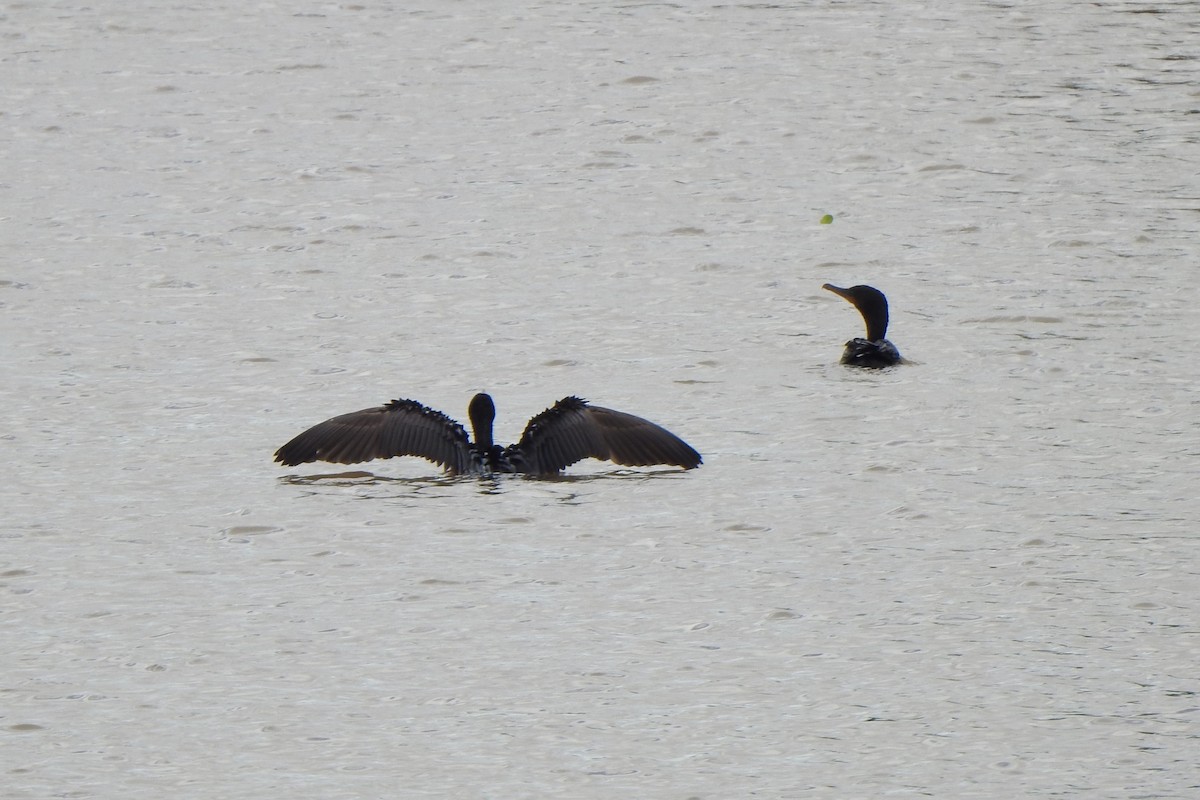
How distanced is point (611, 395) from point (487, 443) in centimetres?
166

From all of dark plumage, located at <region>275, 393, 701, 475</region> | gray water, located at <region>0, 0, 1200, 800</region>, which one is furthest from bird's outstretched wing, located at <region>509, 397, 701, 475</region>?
gray water, located at <region>0, 0, 1200, 800</region>

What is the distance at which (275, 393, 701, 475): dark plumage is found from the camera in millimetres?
10359

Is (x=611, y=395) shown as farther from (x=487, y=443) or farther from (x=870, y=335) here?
(x=870, y=335)

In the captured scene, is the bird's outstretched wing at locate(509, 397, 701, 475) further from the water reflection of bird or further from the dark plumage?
the water reflection of bird

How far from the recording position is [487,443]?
10.3 metres

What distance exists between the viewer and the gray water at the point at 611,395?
7258 mm

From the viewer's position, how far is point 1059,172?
17.1 m

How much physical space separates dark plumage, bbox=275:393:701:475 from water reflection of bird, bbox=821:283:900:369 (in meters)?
2.41

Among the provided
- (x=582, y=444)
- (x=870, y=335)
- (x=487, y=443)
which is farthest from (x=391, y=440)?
(x=870, y=335)

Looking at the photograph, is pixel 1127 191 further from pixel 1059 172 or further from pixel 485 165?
pixel 485 165

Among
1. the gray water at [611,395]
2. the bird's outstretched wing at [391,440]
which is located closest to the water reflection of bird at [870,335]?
the gray water at [611,395]

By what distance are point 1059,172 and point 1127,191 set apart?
0.82 meters

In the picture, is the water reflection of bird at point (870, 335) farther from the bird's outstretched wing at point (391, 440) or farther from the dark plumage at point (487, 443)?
the bird's outstretched wing at point (391, 440)

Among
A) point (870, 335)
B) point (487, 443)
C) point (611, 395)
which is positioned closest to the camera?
point (487, 443)
